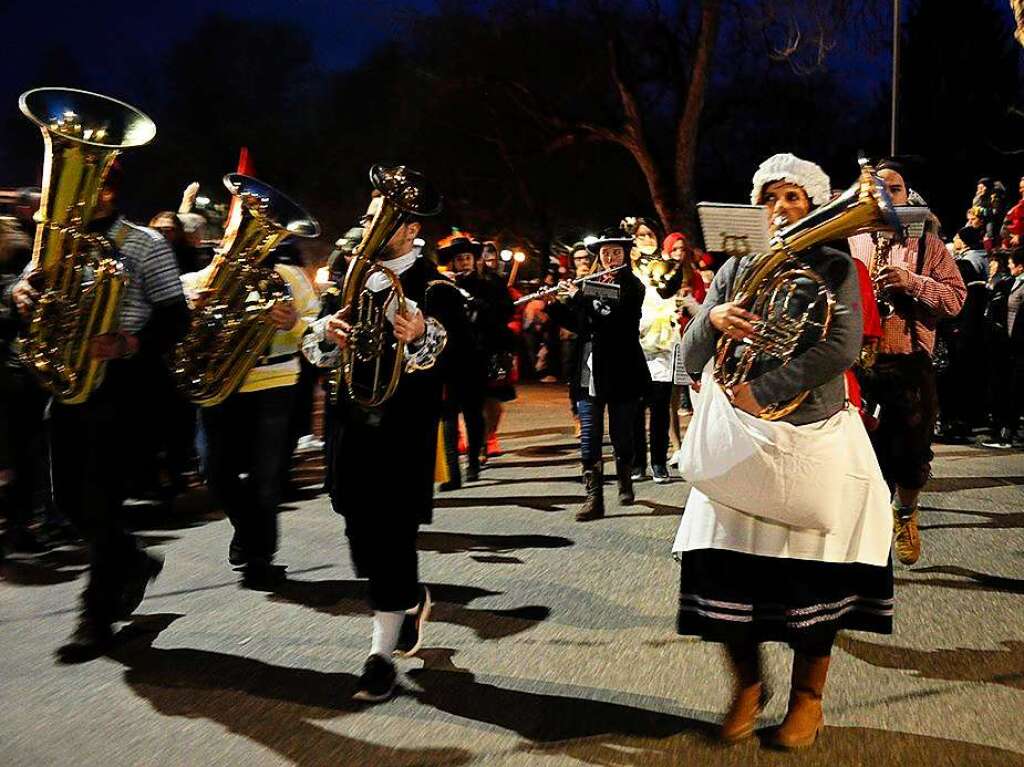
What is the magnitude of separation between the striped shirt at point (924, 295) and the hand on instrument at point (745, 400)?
2510mm

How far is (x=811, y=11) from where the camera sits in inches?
883

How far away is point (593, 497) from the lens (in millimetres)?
8094

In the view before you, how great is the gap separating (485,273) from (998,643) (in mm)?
5781

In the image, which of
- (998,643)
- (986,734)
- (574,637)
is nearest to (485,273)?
(574,637)

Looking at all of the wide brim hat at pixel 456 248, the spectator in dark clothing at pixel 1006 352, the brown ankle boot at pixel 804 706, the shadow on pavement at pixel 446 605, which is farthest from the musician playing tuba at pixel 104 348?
the spectator in dark clothing at pixel 1006 352

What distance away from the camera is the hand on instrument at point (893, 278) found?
599cm

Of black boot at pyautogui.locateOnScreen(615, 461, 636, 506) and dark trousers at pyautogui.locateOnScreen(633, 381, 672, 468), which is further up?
dark trousers at pyautogui.locateOnScreen(633, 381, 672, 468)

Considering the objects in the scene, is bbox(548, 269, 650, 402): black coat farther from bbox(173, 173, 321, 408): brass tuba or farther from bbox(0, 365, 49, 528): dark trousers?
bbox(0, 365, 49, 528): dark trousers

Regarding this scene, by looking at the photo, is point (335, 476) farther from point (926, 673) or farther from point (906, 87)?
point (906, 87)

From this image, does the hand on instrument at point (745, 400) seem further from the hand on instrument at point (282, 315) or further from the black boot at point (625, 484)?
the black boot at point (625, 484)

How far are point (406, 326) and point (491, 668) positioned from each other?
1522 mm

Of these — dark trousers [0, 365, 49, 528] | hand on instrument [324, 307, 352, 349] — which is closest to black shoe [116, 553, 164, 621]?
hand on instrument [324, 307, 352, 349]

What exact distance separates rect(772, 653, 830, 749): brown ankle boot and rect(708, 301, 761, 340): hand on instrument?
113 centimetres

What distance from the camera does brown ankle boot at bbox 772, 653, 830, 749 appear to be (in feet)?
12.7
